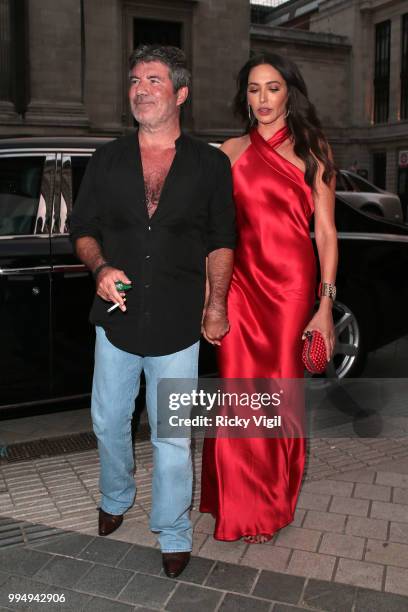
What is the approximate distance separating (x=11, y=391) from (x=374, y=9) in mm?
49408

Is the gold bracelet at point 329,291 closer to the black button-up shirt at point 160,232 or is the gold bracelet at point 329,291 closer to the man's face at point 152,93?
the black button-up shirt at point 160,232

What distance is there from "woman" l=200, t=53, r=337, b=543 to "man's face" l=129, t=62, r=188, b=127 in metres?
0.50

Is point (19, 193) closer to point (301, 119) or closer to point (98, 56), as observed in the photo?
point (301, 119)

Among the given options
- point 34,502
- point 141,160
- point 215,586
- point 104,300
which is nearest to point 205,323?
point 104,300

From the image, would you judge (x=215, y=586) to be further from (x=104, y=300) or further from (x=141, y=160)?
(x=141, y=160)

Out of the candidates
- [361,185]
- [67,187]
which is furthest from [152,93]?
[361,185]

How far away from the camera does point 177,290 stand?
2.85m

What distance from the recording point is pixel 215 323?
9.66ft

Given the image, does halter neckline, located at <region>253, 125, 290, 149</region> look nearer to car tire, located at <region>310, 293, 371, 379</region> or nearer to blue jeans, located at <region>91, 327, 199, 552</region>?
blue jeans, located at <region>91, 327, 199, 552</region>

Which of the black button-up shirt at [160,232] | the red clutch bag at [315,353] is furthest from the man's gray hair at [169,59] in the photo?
the red clutch bag at [315,353]

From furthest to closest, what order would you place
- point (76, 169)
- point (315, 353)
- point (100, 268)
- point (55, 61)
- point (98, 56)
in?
point (98, 56) → point (55, 61) → point (76, 169) → point (315, 353) → point (100, 268)

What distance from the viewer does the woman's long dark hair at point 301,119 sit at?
10.2 feet

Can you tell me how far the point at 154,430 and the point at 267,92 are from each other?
1.50 meters

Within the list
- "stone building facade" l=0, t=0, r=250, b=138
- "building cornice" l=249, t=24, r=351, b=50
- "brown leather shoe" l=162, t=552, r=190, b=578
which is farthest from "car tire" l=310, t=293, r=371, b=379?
"building cornice" l=249, t=24, r=351, b=50
